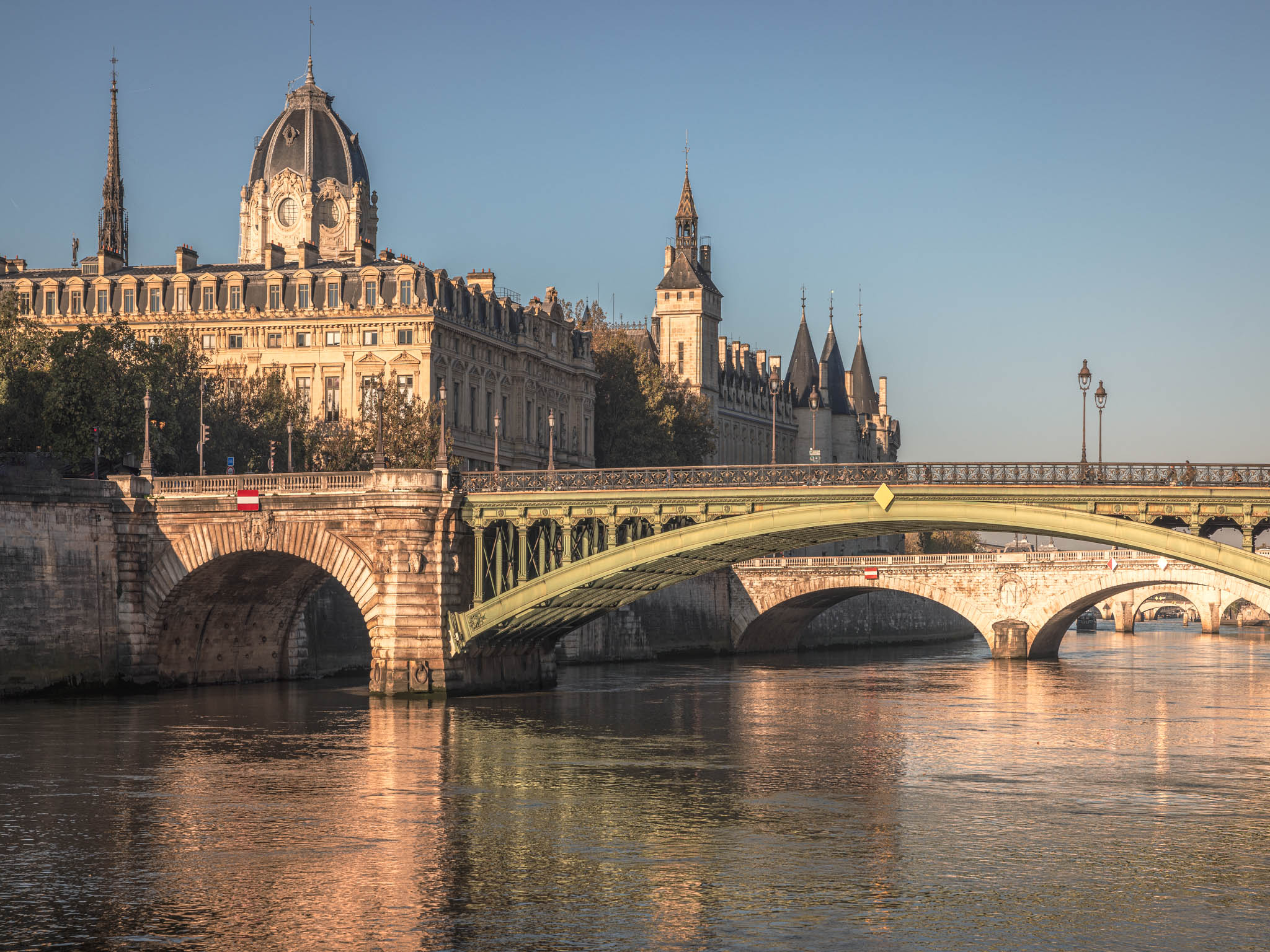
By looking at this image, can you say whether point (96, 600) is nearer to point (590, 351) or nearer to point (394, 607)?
point (394, 607)

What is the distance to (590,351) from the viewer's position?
117 m

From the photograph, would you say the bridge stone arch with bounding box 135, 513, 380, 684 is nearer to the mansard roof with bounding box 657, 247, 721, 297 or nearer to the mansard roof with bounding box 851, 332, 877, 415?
the mansard roof with bounding box 657, 247, 721, 297

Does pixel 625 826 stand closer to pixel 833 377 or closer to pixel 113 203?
pixel 113 203

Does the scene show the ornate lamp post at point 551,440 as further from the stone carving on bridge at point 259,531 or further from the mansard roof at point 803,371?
the mansard roof at point 803,371

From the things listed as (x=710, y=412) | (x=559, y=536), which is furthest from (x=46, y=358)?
(x=710, y=412)

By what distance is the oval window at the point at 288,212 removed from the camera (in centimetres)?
11331

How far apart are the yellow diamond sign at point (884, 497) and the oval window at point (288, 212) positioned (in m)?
68.1

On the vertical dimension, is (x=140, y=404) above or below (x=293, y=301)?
below

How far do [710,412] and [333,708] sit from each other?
9591 centimetres

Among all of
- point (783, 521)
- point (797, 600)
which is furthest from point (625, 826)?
point (797, 600)

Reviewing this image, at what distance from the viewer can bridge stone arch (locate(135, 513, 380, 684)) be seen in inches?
2336

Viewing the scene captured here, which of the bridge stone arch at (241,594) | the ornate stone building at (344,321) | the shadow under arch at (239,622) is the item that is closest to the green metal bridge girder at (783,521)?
the bridge stone arch at (241,594)

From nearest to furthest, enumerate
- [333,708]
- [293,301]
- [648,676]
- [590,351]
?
[333,708]
[648,676]
[293,301]
[590,351]

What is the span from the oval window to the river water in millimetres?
58502
